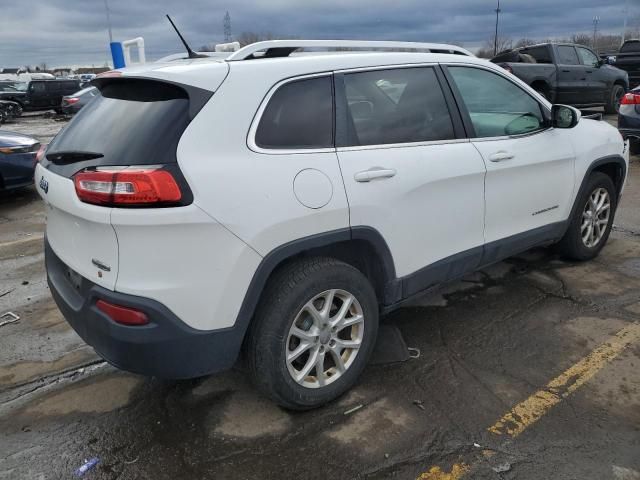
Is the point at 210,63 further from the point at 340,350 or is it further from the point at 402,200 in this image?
the point at 340,350

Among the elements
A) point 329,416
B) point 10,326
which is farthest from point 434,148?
point 10,326

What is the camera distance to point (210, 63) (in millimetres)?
2580

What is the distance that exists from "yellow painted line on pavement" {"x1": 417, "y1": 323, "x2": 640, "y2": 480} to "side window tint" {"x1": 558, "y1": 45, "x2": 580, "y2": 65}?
40.9 ft

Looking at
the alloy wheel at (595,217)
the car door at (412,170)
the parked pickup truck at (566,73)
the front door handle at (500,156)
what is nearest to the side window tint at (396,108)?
the car door at (412,170)

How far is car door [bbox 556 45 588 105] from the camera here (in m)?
13.9

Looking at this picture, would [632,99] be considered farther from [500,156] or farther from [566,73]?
[500,156]

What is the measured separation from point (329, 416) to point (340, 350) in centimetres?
35

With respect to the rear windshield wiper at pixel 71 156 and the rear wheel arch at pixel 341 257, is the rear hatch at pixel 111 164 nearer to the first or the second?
the rear windshield wiper at pixel 71 156

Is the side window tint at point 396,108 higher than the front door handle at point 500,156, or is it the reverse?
the side window tint at point 396,108

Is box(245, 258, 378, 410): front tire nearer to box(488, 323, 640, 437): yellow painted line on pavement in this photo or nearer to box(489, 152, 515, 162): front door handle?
box(488, 323, 640, 437): yellow painted line on pavement

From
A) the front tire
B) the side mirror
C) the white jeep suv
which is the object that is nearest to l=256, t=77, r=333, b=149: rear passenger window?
the white jeep suv

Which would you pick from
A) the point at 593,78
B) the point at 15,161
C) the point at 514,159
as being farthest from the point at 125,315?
the point at 593,78

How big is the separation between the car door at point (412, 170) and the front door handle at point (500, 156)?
5.9 inches

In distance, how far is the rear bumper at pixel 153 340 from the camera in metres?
2.31
